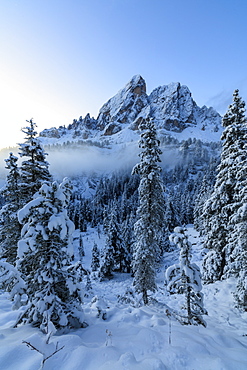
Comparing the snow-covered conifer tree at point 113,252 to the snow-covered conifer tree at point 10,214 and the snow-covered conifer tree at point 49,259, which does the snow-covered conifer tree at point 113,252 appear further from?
the snow-covered conifer tree at point 49,259

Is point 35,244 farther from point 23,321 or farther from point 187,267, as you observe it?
point 187,267

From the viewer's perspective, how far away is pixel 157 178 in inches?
470

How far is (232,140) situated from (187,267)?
35.9 feet

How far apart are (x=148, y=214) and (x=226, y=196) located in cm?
604

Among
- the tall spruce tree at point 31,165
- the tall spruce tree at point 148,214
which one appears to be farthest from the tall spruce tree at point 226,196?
the tall spruce tree at point 31,165

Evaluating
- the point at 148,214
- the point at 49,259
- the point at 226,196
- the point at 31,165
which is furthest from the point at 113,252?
the point at 49,259

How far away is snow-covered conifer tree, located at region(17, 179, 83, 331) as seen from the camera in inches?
180

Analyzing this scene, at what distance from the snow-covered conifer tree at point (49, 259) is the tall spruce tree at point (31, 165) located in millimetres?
5084

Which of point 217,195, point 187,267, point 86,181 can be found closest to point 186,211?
point 217,195

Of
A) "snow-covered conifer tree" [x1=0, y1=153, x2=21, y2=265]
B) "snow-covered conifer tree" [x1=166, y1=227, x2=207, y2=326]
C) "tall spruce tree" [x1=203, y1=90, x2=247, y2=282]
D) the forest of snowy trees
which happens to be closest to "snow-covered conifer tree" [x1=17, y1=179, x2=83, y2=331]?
the forest of snowy trees

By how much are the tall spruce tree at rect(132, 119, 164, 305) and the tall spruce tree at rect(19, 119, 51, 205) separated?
20.2 ft

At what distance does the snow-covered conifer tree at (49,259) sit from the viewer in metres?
4.56

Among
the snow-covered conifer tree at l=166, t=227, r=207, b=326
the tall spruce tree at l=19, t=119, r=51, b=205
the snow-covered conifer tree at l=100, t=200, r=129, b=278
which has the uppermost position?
the tall spruce tree at l=19, t=119, r=51, b=205

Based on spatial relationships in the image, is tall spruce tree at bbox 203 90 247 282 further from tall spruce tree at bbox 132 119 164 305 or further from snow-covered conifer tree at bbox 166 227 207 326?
snow-covered conifer tree at bbox 166 227 207 326
